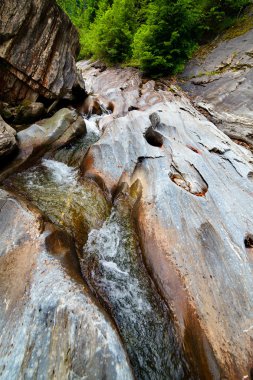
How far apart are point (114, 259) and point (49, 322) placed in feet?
6.19

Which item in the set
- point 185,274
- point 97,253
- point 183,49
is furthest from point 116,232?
point 183,49

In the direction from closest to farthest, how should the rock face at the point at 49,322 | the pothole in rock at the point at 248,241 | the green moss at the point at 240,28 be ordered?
the rock face at the point at 49,322 → the pothole in rock at the point at 248,241 → the green moss at the point at 240,28

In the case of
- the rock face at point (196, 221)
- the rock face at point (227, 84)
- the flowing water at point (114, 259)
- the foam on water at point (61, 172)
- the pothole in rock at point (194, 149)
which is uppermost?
the rock face at point (227, 84)

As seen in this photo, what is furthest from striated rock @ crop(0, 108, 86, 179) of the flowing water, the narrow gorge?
the flowing water

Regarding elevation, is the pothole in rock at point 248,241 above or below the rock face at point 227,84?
below

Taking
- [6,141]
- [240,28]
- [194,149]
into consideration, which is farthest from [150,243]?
[240,28]

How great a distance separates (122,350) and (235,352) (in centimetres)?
157

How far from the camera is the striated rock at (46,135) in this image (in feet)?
23.7

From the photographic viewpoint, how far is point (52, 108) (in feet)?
34.7

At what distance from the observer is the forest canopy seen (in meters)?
12.8

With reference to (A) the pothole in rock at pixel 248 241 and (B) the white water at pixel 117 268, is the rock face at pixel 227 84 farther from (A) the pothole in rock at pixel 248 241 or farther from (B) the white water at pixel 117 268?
(B) the white water at pixel 117 268

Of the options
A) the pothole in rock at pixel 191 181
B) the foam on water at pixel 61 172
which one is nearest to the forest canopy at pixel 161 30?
the foam on water at pixel 61 172

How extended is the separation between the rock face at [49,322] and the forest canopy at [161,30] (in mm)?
13307

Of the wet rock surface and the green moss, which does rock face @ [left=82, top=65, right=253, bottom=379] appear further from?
the green moss
